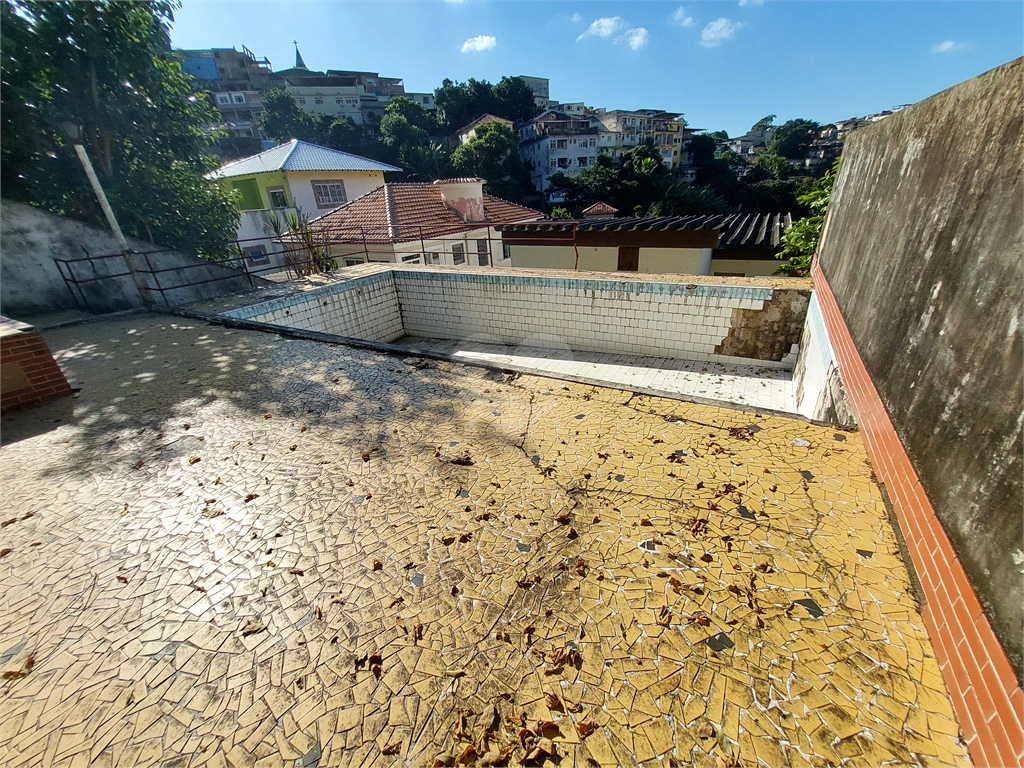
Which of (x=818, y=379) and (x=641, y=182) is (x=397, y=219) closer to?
(x=818, y=379)

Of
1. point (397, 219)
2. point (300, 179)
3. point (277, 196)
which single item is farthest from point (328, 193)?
point (397, 219)

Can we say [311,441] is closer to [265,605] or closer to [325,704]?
[265,605]

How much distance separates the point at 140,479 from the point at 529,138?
58.4m

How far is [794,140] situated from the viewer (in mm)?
72250

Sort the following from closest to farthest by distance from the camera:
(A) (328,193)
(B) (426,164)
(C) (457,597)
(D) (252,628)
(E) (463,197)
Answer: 1. (D) (252,628)
2. (C) (457,597)
3. (E) (463,197)
4. (A) (328,193)
5. (B) (426,164)

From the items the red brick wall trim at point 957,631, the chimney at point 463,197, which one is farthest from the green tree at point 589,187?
the red brick wall trim at point 957,631

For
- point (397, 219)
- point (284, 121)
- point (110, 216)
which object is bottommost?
point (397, 219)

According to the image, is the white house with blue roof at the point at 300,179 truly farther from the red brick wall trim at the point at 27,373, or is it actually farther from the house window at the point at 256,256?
the red brick wall trim at the point at 27,373

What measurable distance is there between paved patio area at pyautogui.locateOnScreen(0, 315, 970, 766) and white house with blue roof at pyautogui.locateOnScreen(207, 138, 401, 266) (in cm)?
2144

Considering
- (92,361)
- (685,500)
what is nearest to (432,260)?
(92,361)

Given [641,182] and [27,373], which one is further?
[641,182]

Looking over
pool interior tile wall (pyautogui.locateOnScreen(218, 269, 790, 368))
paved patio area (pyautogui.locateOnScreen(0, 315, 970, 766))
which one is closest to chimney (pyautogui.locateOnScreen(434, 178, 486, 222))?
pool interior tile wall (pyautogui.locateOnScreen(218, 269, 790, 368))

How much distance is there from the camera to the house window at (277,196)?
72.1 feet

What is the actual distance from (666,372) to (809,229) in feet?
11.4
